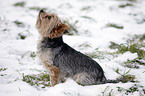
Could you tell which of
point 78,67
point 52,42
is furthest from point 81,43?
point 78,67

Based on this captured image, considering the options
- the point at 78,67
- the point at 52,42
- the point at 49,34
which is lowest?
the point at 78,67

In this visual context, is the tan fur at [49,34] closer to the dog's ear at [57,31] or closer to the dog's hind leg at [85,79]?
the dog's ear at [57,31]

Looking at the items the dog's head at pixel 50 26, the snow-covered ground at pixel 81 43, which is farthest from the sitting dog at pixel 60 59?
the snow-covered ground at pixel 81 43

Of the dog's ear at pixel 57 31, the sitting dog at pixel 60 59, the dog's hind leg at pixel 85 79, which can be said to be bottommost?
the dog's hind leg at pixel 85 79

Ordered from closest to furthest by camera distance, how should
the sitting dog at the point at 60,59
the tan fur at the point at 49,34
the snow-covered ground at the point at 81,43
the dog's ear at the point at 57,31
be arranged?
the snow-covered ground at the point at 81,43 → the dog's ear at the point at 57,31 → the sitting dog at the point at 60,59 → the tan fur at the point at 49,34

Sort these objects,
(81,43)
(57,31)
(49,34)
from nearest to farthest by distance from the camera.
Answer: (57,31) < (49,34) < (81,43)

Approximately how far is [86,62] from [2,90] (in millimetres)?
1832

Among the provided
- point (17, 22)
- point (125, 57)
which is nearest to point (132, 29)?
point (125, 57)

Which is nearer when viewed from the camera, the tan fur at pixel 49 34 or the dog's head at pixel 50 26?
the dog's head at pixel 50 26

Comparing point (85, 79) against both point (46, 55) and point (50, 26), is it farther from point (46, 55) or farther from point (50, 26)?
Answer: point (50, 26)

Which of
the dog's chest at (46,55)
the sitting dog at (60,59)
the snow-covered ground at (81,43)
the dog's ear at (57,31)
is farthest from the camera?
the dog's chest at (46,55)

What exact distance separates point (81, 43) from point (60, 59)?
2.32 metres

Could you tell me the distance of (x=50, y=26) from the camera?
128 inches

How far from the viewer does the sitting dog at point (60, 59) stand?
10.2 feet
